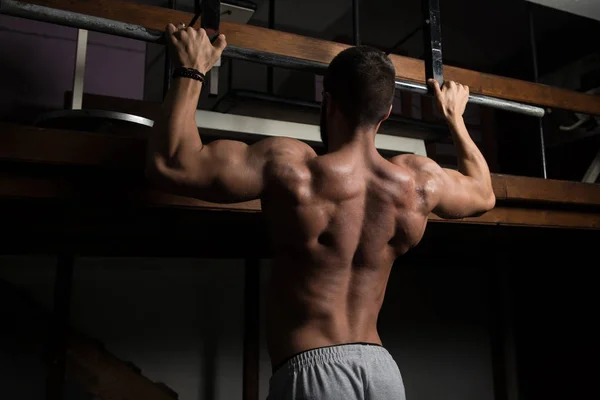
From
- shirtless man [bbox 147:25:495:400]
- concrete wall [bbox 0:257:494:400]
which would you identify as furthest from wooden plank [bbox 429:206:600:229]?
concrete wall [bbox 0:257:494:400]

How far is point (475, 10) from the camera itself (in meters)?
4.01

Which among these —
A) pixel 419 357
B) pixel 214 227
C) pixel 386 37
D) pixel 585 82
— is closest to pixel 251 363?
pixel 214 227

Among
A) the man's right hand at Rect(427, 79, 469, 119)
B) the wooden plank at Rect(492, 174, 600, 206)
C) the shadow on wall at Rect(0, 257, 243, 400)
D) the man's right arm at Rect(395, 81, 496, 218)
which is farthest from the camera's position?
the shadow on wall at Rect(0, 257, 243, 400)

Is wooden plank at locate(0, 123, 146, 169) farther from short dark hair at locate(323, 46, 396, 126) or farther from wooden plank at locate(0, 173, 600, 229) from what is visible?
short dark hair at locate(323, 46, 396, 126)

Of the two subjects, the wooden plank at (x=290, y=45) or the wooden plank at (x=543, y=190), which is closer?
the wooden plank at (x=290, y=45)

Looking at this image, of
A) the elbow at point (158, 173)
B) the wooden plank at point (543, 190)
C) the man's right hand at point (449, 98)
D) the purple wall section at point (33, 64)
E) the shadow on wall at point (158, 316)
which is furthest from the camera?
the shadow on wall at point (158, 316)

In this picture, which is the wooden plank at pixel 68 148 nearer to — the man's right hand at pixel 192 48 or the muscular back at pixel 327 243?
the man's right hand at pixel 192 48

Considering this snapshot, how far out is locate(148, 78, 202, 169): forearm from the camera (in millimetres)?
977

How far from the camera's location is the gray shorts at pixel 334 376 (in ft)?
3.27

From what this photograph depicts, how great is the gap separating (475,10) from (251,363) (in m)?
3.22

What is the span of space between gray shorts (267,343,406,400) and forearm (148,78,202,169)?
0.48 m

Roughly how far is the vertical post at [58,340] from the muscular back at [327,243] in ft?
5.63

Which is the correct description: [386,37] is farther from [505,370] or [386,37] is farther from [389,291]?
[505,370]

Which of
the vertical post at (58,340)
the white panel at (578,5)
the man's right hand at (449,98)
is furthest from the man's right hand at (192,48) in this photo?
the vertical post at (58,340)
